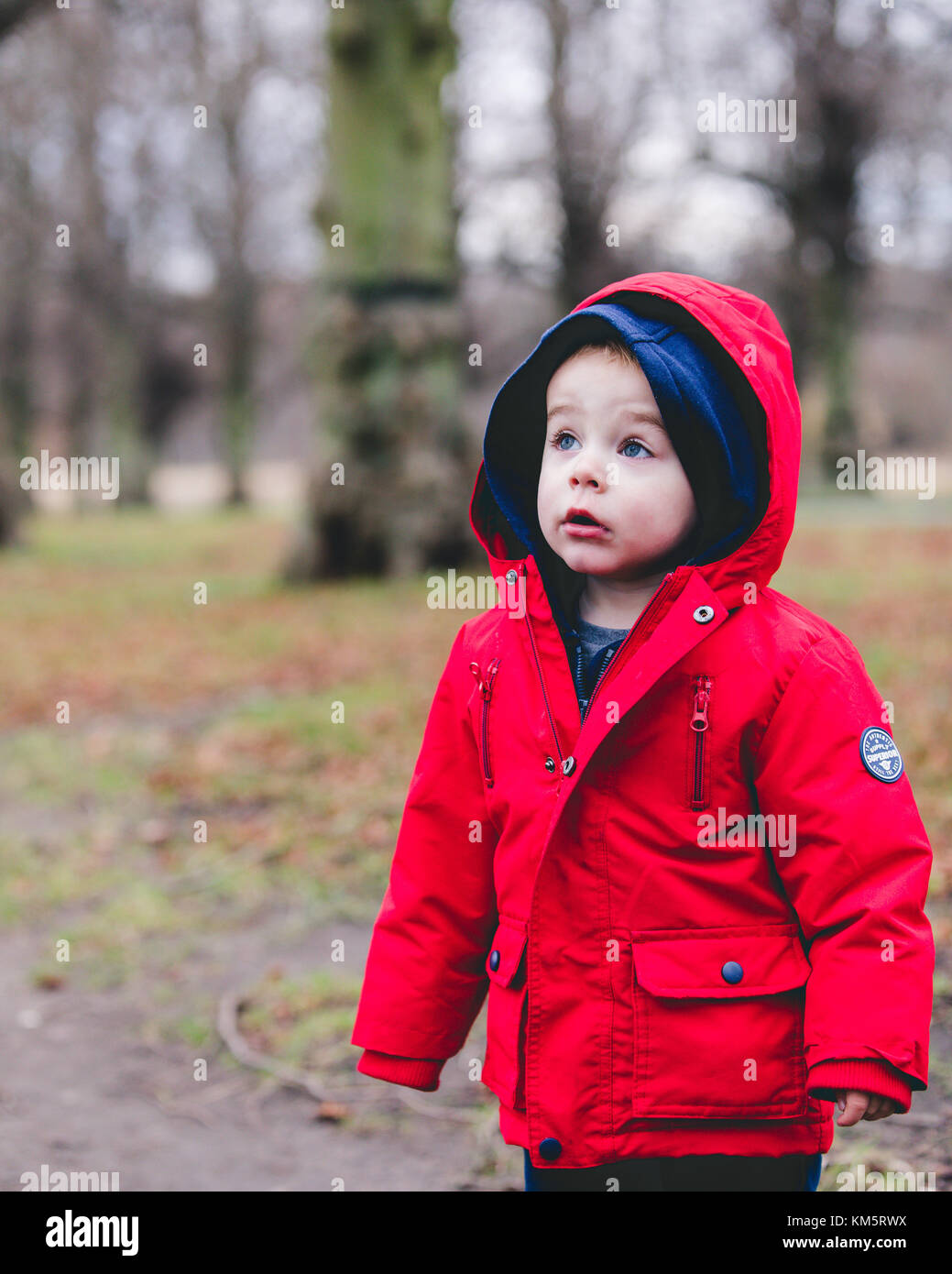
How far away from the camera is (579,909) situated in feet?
6.16

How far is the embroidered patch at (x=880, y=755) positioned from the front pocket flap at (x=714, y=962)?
0.90 ft

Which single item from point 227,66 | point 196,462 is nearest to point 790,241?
point 227,66

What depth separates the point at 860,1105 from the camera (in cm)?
173

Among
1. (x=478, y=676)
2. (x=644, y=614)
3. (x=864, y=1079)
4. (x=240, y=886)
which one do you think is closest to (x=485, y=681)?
(x=478, y=676)

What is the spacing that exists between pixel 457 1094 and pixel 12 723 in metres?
4.71

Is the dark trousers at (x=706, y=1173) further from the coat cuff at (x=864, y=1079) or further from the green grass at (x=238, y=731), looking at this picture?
the green grass at (x=238, y=731)

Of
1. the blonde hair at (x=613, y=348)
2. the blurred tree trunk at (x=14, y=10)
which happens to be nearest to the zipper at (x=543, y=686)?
the blonde hair at (x=613, y=348)

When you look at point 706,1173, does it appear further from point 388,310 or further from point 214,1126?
point 388,310

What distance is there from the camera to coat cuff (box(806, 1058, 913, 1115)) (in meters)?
1.72

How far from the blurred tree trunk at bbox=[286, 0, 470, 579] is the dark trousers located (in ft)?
29.2

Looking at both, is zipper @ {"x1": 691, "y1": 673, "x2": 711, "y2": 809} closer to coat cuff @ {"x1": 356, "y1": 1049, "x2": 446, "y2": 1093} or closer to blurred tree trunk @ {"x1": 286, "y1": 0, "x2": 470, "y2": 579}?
coat cuff @ {"x1": 356, "y1": 1049, "x2": 446, "y2": 1093}

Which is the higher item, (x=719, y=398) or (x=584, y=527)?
(x=719, y=398)

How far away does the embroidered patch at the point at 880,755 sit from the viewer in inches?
70.9

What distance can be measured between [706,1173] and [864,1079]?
33 centimetres
